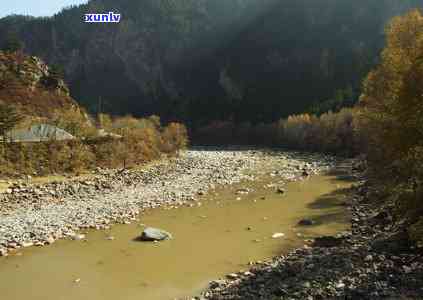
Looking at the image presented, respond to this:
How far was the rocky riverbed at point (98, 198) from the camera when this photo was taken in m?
22.3

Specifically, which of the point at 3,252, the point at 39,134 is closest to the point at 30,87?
the point at 39,134

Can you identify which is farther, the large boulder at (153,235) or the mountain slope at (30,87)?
the mountain slope at (30,87)

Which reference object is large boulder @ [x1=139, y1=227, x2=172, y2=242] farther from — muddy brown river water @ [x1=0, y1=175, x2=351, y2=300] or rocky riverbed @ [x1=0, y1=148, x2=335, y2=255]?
rocky riverbed @ [x1=0, y1=148, x2=335, y2=255]

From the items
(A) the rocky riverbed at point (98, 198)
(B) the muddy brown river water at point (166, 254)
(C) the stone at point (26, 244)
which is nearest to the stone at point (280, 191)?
(A) the rocky riverbed at point (98, 198)

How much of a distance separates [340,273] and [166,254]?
27.4ft

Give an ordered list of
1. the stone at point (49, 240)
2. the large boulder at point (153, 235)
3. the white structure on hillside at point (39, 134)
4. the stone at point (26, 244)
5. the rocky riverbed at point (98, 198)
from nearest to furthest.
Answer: the stone at point (26, 244) < the stone at point (49, 240) < the large boulder at point (153, 235) < the rocky riverbed at point (98, 198) < the white structure on hillside at point (39, 134)

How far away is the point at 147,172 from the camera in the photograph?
147 feet

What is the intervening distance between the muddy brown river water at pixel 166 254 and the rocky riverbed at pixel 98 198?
145 cm

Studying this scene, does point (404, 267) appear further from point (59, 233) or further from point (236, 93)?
point (236, 93)

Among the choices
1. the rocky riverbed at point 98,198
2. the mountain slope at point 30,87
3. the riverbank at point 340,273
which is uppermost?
the mountain slope at point 30,87

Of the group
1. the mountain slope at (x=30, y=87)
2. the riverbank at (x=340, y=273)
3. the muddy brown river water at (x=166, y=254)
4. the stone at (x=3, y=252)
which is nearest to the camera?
the riverbank at (x=340, y=273)

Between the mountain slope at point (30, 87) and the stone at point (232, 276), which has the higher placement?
the mountain slope at point (30, 87)

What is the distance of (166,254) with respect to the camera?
61.8ft

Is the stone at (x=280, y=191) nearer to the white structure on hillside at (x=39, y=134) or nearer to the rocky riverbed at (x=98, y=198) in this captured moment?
the rocky riverbed at (x=98, y=198)
